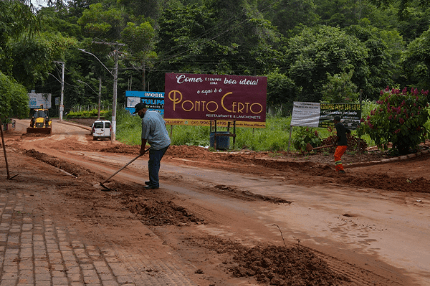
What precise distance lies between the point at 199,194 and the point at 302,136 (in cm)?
964

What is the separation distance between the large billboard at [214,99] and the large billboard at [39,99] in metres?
55.3

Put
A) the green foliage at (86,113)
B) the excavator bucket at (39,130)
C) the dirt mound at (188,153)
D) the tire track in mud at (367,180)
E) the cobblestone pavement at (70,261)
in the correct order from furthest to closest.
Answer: the green foliage at (86,113)
the excavator bucket at (39,130)
the dirt mound at (188,153)
the tire track in mud at (367,180)
the cobblestone pavement at (70,261)

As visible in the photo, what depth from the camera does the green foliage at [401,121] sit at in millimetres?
14875

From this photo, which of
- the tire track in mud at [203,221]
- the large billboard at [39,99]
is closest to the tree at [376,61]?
the tire track in mud at [203,221]

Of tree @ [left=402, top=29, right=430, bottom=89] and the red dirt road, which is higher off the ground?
tree @ [left=402, top=29, right=430, bottom=89]

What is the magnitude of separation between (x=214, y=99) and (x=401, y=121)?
11595 millimetres

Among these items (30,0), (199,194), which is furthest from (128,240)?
(30,0)

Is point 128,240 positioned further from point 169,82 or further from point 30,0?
point 169,82

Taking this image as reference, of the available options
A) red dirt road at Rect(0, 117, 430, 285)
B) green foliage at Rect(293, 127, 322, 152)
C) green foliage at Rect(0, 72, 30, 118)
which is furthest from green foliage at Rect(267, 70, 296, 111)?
red dirt road at Rect(0, 117, 430, 285)

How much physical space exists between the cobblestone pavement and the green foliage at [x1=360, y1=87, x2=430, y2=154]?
11.7 meters

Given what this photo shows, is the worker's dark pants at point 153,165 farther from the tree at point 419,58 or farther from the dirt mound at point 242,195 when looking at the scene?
the tree at point 419,58

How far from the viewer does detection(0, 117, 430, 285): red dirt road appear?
456 cm

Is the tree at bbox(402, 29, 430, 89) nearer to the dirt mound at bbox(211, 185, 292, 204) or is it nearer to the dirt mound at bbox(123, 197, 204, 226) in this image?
the dirt mound at bbox(211, 185, 292, 204)

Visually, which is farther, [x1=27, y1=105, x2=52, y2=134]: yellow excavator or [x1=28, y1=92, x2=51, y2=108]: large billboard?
[x1=28, y1=92, x2=51, y2=108]: large billboard
